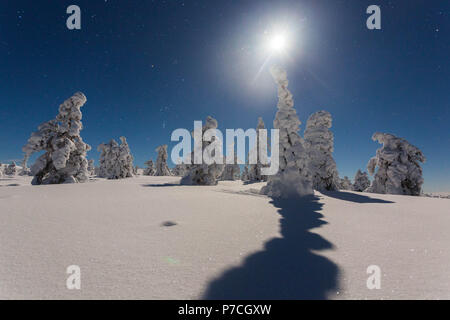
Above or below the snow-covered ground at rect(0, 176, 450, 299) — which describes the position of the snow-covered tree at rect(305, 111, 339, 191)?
above

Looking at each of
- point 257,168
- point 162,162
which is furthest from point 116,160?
point 257,168

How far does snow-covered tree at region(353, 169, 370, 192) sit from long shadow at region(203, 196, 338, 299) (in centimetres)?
3360

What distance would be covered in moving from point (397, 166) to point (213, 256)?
72.6ft

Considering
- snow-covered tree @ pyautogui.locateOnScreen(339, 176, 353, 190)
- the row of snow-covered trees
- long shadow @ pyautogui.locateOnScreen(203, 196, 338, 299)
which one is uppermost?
the row of snow-covered trees

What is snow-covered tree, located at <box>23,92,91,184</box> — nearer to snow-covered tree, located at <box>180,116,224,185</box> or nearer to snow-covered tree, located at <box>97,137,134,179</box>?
snow-covered tree, located at <box>180,116,224,185</box>

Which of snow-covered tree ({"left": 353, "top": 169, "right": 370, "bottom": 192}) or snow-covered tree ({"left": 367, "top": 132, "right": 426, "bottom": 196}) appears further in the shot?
snow-covered tree ({"left": 353, "top": 169, "right": 370, "bottom": 192})

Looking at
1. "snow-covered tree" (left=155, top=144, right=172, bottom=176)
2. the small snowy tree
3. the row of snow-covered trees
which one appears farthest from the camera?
the small snowy tree

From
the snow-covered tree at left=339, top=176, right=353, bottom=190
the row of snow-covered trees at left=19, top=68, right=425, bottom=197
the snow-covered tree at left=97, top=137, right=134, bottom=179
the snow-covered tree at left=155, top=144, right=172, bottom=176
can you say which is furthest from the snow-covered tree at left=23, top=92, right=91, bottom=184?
the snow-covered tree at left=339, top=176, right=353, bottom=190

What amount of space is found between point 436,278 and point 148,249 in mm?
4240

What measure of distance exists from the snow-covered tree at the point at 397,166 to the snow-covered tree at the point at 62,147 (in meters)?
28.3

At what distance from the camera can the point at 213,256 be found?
2912mm

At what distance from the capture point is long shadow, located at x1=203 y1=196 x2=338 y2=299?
214cm

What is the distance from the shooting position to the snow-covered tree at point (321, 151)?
57.3 ft

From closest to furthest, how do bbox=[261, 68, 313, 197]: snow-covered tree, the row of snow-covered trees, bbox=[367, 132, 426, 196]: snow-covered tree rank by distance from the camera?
bbox=[261, 68, 313, 197]: snow-covered tree, the row of snow-covered trees, bbox=[367, 132, 426, 196]: snow-covered tree
